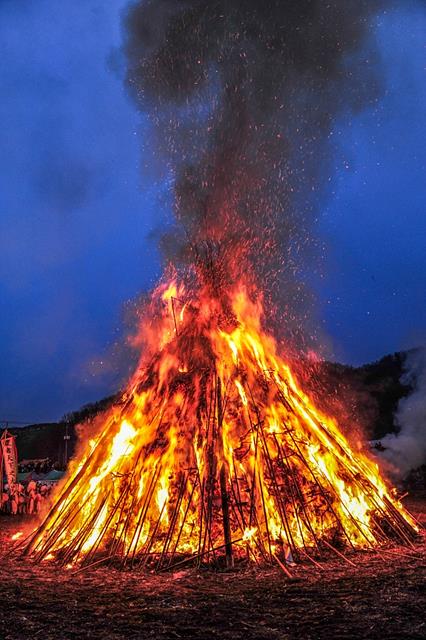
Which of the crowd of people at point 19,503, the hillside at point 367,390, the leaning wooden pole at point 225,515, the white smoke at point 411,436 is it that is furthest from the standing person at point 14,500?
the leaning wooden pole at point 225,515

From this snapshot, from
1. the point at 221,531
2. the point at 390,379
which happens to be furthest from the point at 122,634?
the point at 390,379

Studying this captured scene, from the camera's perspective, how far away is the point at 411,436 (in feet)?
55.7

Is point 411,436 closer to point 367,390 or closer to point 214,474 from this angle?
point 214,474

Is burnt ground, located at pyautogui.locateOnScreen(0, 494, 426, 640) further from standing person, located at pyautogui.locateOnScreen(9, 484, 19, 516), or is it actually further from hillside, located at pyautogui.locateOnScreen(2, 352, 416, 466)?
hillside, located at pyautogui.locateOnScreen(2, 352, 416, 466)

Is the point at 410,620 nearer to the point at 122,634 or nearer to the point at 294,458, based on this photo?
the point at 122,634

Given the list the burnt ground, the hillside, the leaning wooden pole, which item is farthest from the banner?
the leaning wooden pole

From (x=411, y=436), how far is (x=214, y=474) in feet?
37.2

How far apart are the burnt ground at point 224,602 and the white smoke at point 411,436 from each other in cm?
1034

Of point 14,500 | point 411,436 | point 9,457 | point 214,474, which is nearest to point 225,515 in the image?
point 214,474

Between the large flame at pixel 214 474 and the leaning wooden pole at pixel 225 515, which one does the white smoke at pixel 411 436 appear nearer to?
the large flame at pixel 214 474

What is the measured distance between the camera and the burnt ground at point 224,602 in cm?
426

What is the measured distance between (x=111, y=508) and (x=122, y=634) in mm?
3585

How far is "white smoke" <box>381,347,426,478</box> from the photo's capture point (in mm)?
16734

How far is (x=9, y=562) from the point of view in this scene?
297 inches
